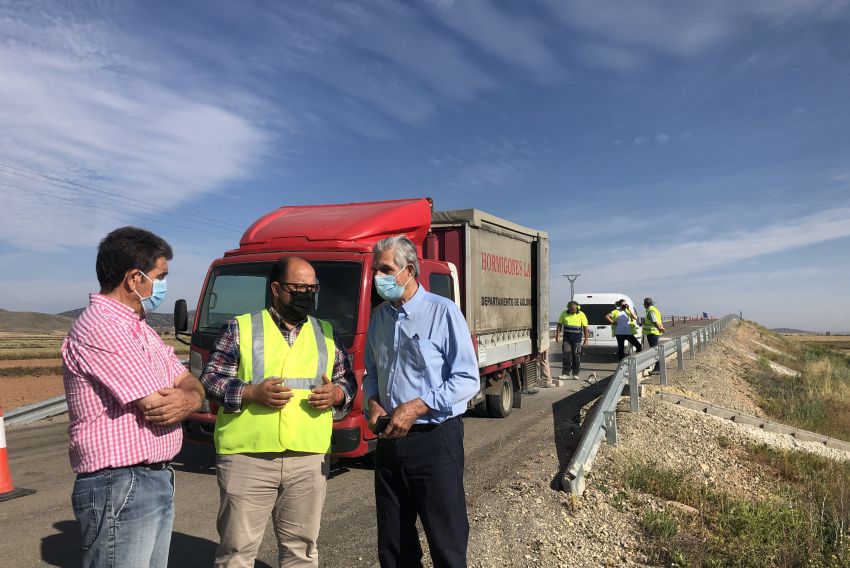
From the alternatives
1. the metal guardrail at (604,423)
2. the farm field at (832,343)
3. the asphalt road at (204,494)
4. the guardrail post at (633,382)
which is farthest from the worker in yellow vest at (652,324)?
the farm field at (832,343)

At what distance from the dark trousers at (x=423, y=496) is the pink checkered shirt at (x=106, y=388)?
114 cm

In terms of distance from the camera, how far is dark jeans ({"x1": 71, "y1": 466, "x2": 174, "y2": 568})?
2139 mm

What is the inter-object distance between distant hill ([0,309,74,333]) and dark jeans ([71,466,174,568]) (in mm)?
142391

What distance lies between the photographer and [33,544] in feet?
15.0

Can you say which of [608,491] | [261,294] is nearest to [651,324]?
[608,491]

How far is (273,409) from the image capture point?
2.88 meters

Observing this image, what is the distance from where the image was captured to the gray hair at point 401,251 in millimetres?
3086

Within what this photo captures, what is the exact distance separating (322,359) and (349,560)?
1.88 metres

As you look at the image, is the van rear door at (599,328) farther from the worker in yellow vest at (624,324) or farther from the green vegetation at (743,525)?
the green vegetation at (743,525)

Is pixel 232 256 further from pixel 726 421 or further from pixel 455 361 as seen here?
pixel 726 421

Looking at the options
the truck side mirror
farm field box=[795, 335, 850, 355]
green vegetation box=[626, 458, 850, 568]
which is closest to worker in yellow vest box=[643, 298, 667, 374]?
green vegetation box=[626, 458, 850, 568]

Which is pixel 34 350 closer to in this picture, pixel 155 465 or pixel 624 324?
pixel 624 324

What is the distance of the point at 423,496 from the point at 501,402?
7.11 m

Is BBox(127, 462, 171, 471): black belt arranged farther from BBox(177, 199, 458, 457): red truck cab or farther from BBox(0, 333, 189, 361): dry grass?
BBox(0, 333, 189, 361): dry grass
